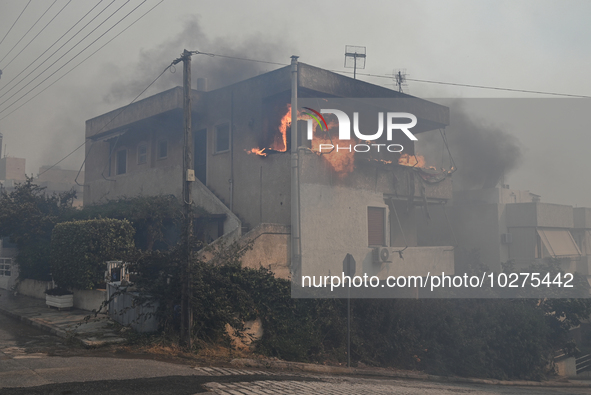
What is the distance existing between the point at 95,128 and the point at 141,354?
1735 cm

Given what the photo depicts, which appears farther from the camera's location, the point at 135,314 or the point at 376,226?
the point at 376,226

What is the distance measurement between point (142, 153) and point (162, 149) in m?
1.75

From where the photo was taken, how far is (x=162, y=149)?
2186 cm

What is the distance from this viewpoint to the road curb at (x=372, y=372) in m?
11.0

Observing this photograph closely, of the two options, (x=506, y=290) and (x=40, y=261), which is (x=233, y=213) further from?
(x=506, y=290)

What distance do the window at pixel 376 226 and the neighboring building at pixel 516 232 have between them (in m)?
6.78

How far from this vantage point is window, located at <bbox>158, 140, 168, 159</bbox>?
21.6 metres

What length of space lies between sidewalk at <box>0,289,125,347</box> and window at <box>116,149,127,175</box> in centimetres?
915

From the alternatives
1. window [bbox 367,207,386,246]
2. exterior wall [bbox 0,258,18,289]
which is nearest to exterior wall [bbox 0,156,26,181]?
exterior wall [bbox 0,258,18,289]

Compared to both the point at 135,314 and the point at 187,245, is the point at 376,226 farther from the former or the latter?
the point at 135,314

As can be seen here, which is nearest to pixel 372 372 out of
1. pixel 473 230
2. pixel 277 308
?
pixel 277 308

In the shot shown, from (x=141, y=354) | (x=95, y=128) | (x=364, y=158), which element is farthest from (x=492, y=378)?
(x=95, y=128)

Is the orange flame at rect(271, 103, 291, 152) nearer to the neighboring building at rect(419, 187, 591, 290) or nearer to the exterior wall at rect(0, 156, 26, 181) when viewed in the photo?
the neighboring building at rect(419, 187, 591, 290)

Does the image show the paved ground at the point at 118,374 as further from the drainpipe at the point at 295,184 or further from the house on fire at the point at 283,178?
the house on fire at the point at 283,178
